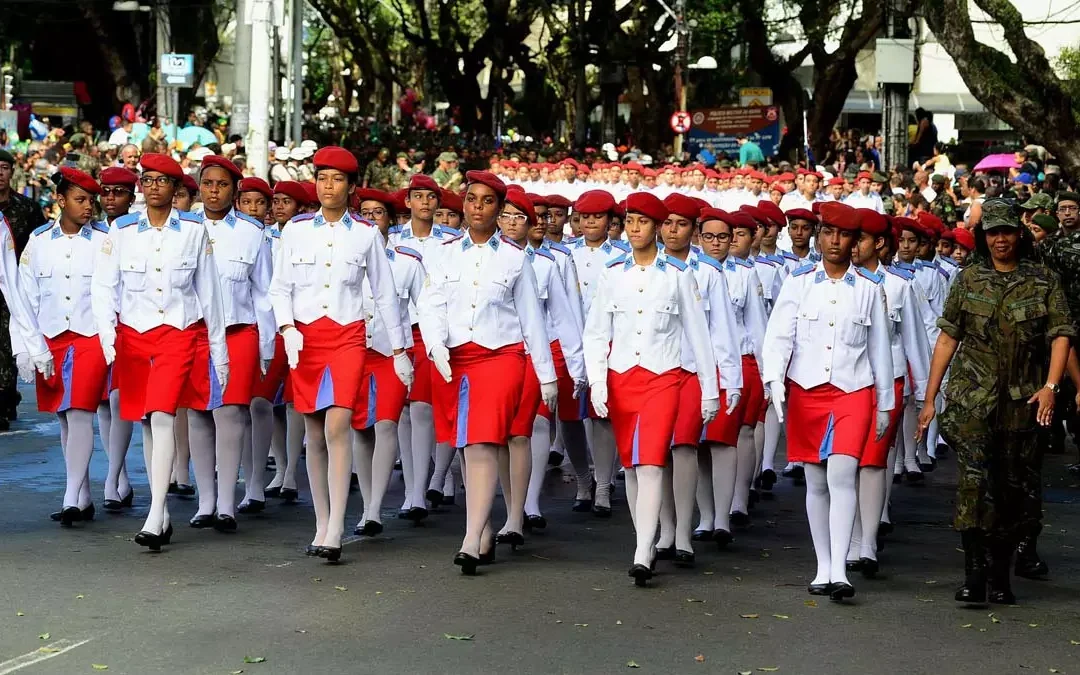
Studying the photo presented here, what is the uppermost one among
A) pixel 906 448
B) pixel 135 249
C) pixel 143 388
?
pixel 135 249

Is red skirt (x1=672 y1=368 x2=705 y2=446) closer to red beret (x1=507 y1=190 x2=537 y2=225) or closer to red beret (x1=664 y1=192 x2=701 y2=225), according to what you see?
red beret (x1=664 y1=192 x2=701 y2=225)

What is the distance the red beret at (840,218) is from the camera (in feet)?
31.3

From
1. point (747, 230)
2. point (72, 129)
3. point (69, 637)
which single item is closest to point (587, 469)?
point (747, 230)

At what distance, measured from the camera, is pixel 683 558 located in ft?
33.6

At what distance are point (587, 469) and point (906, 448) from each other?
11.1 feet

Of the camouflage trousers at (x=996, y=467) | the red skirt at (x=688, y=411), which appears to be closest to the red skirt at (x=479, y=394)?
the red skirt at (x=688, y=411)

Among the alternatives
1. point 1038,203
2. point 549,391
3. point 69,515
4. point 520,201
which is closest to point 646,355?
point 549,391

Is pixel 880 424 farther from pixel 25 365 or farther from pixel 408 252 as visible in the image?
pixel 25 365

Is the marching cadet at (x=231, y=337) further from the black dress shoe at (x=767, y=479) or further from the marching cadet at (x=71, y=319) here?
the black dress shoe at (x=767, y=479)

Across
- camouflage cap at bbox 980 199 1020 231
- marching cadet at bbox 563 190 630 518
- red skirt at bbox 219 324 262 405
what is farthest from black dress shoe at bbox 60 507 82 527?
camouflage cap at bbox 980 199 1020 231

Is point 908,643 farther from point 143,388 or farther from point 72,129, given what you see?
point 72,129

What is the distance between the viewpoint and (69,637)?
8.04 metres

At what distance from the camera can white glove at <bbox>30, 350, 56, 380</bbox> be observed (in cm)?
1080

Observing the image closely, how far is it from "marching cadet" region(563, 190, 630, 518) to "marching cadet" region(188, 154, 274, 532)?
77.1 inches
